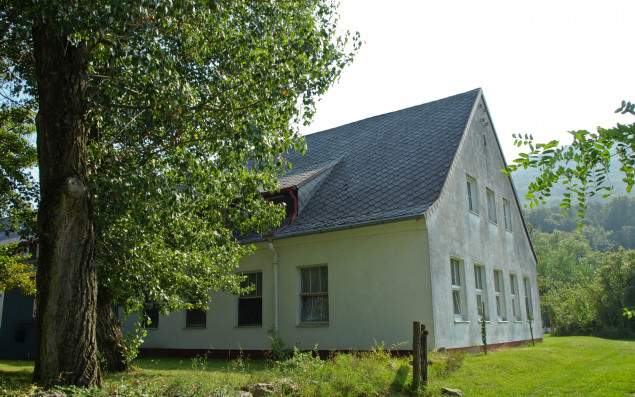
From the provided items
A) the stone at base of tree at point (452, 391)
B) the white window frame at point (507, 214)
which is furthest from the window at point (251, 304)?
the white window frame at point (507, 214)

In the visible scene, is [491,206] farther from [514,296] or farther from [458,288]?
[458,288]

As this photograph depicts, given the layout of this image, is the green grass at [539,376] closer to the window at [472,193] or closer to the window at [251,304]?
the window at [472,193]

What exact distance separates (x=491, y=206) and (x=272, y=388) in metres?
13.3

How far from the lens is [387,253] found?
12633 mm

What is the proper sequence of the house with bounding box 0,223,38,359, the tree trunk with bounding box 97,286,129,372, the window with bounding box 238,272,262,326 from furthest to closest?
1. the house with bounding box 0,223,38,359
2. the window with bounding box 238,272,262,326
3. the tree trunk with bounding box 97,286,129,372

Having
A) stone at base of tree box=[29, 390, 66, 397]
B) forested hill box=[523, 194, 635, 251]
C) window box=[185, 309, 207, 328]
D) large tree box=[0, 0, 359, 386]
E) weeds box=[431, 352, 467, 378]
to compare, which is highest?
forested hill box=[523, 194, 635, 251]

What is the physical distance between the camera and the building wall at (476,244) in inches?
497

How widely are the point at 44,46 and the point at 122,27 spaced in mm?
1268

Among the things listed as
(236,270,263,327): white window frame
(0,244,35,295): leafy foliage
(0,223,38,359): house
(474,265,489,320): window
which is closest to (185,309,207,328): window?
(236,270,263,327): white window frame

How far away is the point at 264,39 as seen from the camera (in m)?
8.41

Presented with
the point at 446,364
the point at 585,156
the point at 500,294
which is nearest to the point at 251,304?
the point at 446,364

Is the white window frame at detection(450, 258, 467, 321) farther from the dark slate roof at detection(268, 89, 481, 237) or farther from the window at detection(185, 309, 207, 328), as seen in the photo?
the window at detection(185, 309, 207, 328)

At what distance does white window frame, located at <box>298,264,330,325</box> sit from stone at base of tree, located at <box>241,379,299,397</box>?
630 centimetres

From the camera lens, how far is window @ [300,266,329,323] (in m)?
13.8
